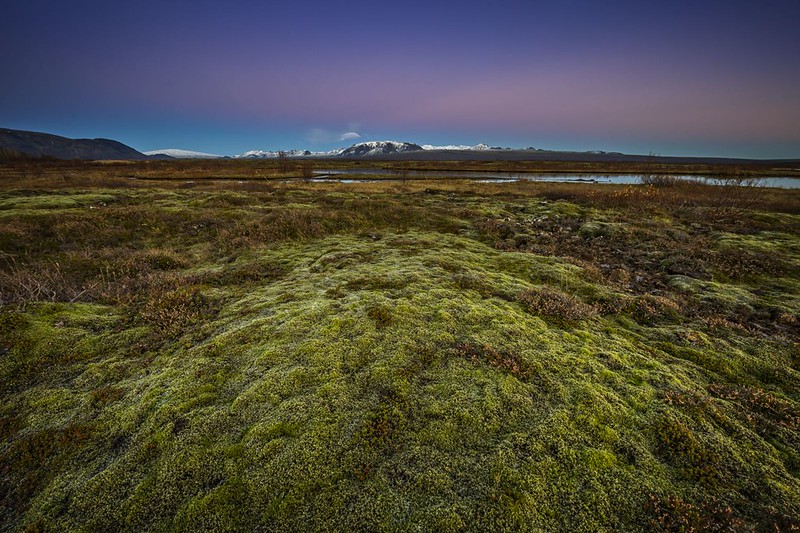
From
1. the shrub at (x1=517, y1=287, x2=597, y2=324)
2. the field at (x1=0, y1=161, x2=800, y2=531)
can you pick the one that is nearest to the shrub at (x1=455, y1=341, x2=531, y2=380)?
the field at (x1=0, y1=161, x2=800, y2=531)

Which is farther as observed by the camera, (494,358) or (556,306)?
(556,306)

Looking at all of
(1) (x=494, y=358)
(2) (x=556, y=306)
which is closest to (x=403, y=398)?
(1) (x=494, y=358)

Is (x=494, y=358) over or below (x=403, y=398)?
over

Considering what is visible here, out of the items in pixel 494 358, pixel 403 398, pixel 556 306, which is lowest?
pixel 403 398

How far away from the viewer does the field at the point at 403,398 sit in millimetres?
4320

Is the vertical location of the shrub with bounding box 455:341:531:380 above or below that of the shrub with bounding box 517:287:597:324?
below

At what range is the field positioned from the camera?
170 inches

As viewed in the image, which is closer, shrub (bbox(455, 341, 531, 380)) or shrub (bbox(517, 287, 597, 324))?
shrub (bbox(455, 341, 531, 380))

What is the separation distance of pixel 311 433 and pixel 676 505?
5382 millimetres

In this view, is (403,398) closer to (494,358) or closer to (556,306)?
(494,358)

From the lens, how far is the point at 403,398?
6.12 meters

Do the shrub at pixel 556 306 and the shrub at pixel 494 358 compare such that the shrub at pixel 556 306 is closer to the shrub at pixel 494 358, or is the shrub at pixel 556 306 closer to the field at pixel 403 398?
the field at pixel 403 398

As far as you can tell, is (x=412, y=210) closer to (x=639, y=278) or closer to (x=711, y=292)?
(x=639, y=278)

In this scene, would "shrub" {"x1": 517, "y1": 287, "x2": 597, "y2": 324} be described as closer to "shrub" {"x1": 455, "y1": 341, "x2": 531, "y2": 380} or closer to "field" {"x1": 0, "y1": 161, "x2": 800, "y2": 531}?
"field" {"x1": 0, "y1": 161, "x2": 800, "y2": 531}
